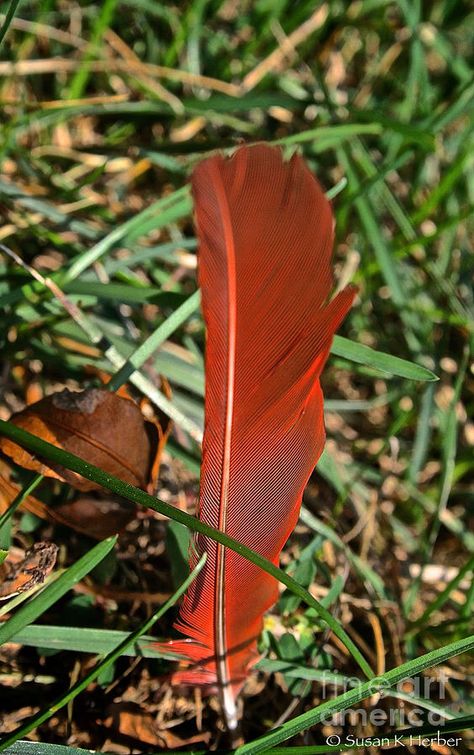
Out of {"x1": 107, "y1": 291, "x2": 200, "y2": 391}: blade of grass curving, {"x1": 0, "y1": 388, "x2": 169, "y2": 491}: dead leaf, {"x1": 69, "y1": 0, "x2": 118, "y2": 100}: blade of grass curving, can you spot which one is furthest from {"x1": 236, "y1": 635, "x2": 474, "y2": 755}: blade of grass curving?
{"x1": 69, "y1": 0, "x2": 118, "y2": 100}: blade of grass curving

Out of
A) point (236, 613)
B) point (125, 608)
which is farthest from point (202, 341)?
point (236, 613)

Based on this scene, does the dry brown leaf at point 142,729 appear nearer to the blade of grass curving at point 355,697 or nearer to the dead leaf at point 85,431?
the blade of grass curving at point 355,697

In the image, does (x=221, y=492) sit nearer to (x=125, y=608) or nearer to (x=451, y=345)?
(x=125, y=608)

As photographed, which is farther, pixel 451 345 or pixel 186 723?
pixel 451 345

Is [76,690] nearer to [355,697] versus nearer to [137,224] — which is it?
[355,697]

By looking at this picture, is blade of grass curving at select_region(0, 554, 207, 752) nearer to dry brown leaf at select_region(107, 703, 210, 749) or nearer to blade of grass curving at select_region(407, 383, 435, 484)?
dry brown leaf at select_region(107, 703, 210, 749)

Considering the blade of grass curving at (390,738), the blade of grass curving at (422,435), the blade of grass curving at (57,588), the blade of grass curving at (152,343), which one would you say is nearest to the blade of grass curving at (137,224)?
the blade of grass curving at (152,343)
